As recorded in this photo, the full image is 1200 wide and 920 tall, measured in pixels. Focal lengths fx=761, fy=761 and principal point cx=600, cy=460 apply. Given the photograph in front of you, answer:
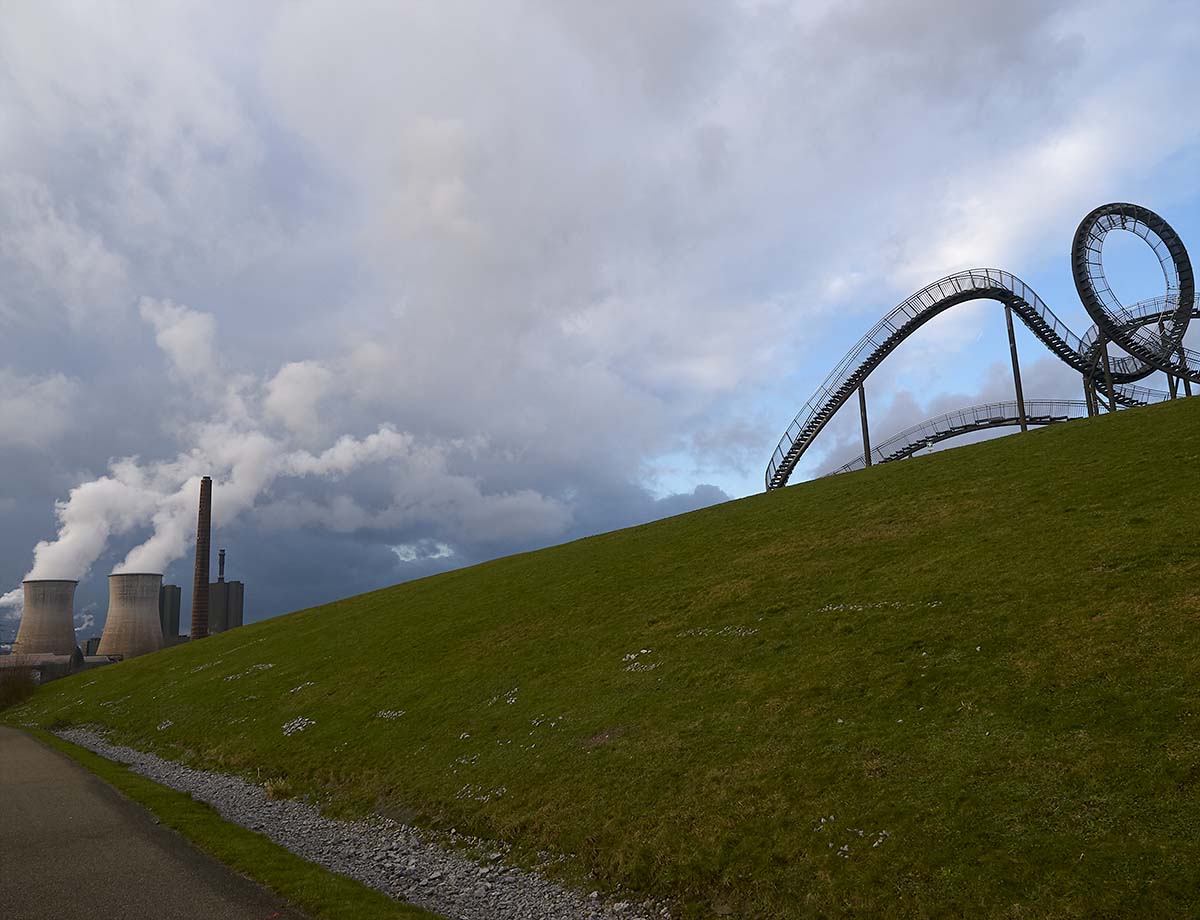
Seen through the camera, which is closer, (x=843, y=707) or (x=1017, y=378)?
(x=843, y=707)

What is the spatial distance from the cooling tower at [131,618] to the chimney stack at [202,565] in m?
12.3

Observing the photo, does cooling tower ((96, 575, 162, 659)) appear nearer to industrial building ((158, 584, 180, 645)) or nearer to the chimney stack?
the chimney stack

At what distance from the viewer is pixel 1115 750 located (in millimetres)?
15109

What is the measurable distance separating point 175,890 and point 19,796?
604 inches

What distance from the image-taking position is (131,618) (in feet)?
333

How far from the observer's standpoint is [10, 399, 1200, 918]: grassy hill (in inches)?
555

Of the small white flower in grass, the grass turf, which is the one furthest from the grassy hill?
the grass turf

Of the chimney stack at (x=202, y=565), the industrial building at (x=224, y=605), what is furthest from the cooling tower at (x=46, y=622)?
the industrial building at (x=224, y=605)

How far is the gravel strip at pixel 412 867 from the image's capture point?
16.5 metres

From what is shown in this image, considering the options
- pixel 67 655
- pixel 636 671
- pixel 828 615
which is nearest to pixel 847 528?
pixel 828 615

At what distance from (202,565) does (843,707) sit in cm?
12001

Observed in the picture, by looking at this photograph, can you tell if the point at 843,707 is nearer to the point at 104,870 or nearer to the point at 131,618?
the point at 104,870

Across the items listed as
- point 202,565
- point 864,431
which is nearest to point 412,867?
point 864,431

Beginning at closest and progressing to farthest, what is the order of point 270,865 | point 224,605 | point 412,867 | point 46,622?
1. point 270,865
2. point 412,867
3. point 46,622
4. point 224,605
